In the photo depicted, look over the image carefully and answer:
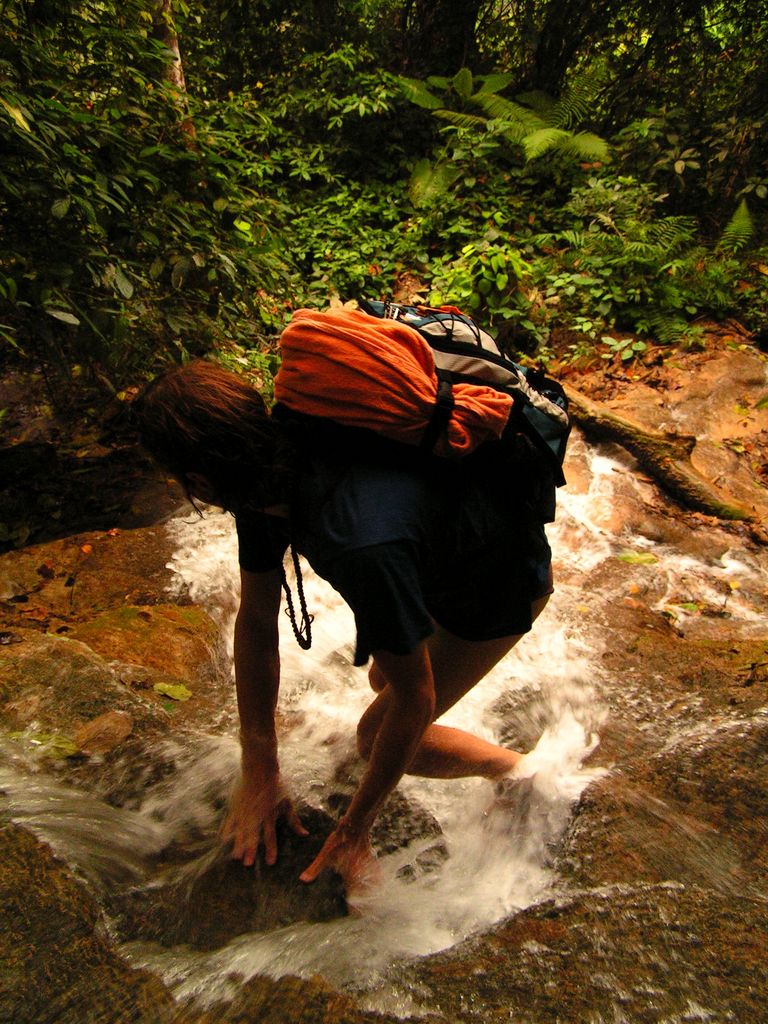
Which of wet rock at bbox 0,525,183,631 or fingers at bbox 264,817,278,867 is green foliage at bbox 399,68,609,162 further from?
fingers at bbox 264,817,278,867

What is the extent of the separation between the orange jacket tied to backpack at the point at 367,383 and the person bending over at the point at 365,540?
53 mm

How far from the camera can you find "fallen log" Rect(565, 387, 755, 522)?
4242 millimetres

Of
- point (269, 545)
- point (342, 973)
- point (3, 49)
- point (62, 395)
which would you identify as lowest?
point (62, 395)

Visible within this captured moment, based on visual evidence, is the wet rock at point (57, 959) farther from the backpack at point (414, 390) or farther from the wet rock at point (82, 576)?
the wet rock at point (82, 576)

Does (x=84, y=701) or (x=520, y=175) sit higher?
(x=520, y=175)

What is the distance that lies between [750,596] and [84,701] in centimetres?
366

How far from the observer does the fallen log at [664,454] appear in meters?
4.24

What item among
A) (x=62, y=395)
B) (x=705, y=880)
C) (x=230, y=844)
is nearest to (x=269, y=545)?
(x=230, y=844)

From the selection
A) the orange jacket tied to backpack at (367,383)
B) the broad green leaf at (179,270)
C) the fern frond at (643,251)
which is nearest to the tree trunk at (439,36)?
the fern frond at (643,251)

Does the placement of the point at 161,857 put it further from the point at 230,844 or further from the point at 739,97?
the point at 739,97

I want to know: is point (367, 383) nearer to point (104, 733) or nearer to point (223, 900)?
point (223, 900)

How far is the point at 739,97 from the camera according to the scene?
6.57 metres

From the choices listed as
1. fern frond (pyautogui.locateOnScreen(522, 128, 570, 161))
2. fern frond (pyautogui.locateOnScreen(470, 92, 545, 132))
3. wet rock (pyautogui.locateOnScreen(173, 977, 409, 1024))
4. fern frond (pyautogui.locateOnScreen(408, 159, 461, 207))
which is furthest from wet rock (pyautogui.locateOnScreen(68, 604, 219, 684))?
fern frond (pyautogui.locateOnScreen(470, 92, 545, 132))

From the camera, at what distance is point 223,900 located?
5.77 feet
